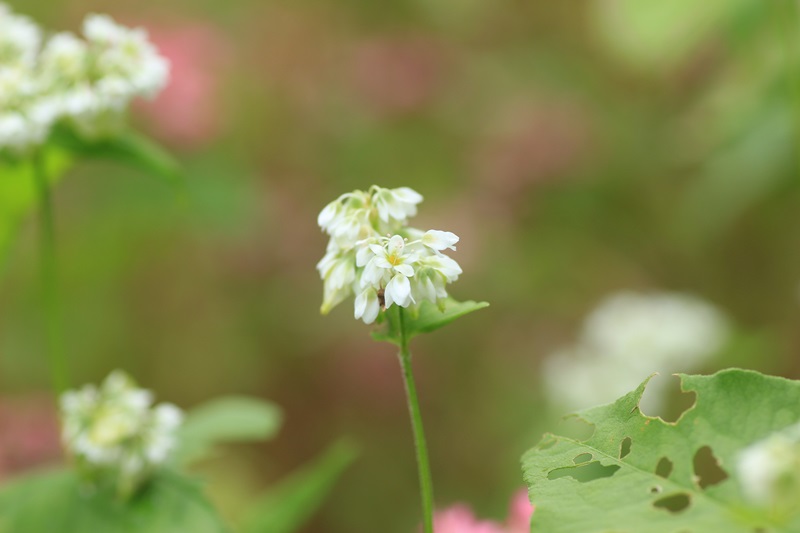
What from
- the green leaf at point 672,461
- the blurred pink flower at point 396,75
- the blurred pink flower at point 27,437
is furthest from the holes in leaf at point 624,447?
the blurred pink flower at point 396,75

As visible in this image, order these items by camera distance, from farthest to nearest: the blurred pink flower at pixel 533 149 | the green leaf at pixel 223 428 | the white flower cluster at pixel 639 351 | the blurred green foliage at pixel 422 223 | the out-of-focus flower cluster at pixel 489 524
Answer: the blurred pink flower at pixel 533 149 → the blurred green foliage at pixel 422 223 → the white flower cluster at pixel 639 351 → the green leaf at pixel 223 428 → the out-of-focus flower cluster at pixel 489 524

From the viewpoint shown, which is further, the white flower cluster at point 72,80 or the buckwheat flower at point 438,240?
the white flower cluster at point 72,80

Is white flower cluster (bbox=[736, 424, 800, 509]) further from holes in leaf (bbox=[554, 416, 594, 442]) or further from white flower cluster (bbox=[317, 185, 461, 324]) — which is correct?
holes in leaf (bbox=[554, 416, 594, 442])

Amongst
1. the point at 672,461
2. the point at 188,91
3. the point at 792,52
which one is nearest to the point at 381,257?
the point at 672,461

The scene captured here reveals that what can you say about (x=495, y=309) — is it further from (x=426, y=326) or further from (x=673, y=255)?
(x=426, y=326)

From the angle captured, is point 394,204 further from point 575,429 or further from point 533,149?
point 533,149

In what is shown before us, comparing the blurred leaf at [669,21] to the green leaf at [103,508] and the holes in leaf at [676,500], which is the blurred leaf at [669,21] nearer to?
the holes in leaf at [676,500]

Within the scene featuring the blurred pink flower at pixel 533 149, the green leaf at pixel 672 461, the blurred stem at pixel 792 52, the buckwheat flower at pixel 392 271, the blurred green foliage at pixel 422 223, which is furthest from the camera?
the blurred pink flower at pixel 533 149

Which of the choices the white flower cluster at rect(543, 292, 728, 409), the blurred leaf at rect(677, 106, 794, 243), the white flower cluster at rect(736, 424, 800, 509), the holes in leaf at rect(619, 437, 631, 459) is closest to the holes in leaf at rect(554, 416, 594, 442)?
the white flower cluster at rect(543, 292, 728, 409)
